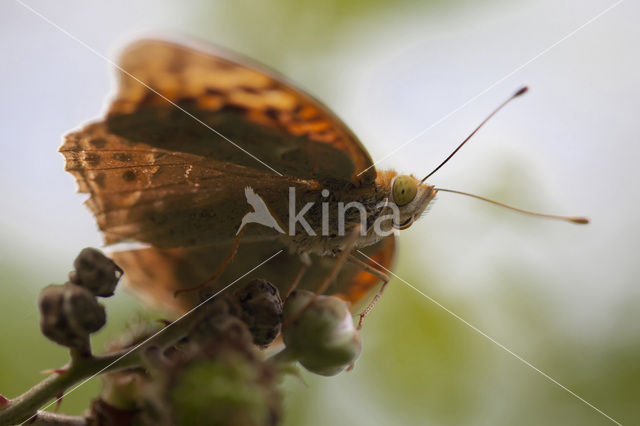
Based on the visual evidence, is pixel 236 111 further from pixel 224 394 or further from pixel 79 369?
pixel 224 394

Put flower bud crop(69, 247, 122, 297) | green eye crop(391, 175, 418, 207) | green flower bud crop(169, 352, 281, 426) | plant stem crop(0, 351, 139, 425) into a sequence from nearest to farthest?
green flower bud crop(169, 352, 281, 426) < plant stem crop(0, 351, 139, 425) < flower bud crop(69, 247, 122, 297) < green eye crop(391, 175, 418, 207)

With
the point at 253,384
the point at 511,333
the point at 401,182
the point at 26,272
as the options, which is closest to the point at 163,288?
the point at 401,182

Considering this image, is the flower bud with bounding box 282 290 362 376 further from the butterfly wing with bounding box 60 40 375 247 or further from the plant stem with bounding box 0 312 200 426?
the butterfly wing with bounding box 60 40 375 247

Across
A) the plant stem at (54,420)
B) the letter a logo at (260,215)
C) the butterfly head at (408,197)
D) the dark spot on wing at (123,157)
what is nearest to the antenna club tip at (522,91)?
the butterfly head at (408,197)

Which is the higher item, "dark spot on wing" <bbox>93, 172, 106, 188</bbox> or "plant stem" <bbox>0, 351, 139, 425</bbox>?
"dark spot on wing" <bbox>93, 172, 106, 188</bbox>

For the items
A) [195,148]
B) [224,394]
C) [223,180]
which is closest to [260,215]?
[223,180]

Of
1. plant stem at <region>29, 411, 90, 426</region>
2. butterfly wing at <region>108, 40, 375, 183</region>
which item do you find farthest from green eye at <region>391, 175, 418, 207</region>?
plant stem at <region>29, 411, 90, 426</region>

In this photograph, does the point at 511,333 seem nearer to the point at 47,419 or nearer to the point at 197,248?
the point at 197,248

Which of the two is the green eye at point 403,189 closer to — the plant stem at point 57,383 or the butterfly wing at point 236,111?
the butterfly wing at point 236,111
